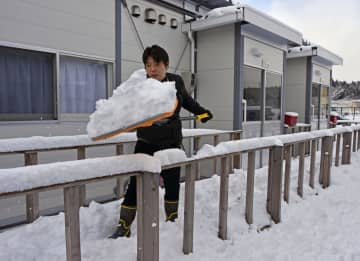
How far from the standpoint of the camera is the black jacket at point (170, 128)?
6.59ft

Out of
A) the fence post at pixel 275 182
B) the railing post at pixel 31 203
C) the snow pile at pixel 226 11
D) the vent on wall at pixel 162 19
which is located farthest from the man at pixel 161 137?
the snow pile at pixel 226 11

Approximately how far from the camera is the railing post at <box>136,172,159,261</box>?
5.24ft

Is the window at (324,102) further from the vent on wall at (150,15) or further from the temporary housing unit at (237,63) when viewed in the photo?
the vent on wall at (150,15)

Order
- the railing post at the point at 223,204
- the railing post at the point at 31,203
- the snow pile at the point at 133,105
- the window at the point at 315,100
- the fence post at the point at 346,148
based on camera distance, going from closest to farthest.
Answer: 1. the snow pile at the point at 133,105
2. the railing post at the point at 223,204
3. the railing post at the point at 31,203
4. the fence post at the point at 346,148
5. the window at the point at 315,100

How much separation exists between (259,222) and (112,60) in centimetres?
296

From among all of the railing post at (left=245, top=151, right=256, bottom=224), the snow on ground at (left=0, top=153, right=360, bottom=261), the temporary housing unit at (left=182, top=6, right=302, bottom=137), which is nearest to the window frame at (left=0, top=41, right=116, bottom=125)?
the snow on ground at (left=0, top=153, right=360, bottom=261)

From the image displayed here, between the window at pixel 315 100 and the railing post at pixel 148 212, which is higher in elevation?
the window at pixel 315 100

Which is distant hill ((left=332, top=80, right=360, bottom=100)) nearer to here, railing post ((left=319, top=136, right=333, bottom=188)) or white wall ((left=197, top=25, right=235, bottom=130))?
white wall ((left=197, top=25, right=235, bottom=130))

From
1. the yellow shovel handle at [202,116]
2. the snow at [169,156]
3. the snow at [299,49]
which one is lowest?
the snow at [169,156]

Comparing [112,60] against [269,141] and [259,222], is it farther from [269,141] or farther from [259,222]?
[259,222]

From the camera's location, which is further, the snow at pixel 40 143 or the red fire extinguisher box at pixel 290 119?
the red fire extinguisher box at pixel 290 119

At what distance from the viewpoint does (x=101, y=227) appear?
224cm

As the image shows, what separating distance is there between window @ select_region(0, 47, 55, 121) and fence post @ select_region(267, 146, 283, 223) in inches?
105

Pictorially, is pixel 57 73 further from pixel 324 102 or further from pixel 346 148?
pixel 324 102
